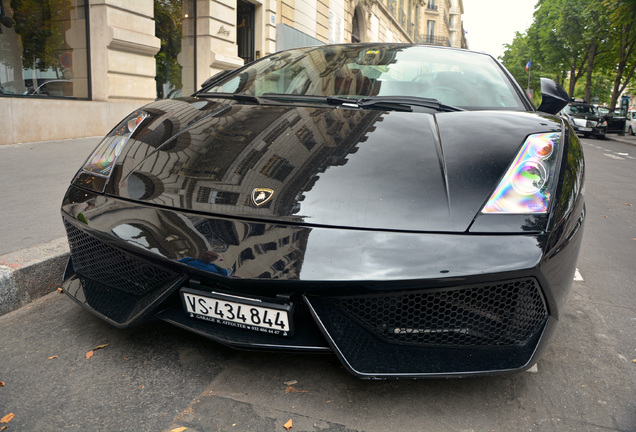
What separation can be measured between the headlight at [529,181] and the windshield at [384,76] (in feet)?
2.02

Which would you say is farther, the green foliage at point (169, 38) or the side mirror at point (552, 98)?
the green foliage at point (169, 38)

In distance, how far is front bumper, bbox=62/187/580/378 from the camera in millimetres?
1530

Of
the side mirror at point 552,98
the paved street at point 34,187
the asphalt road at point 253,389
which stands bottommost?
the asphalt road at point 253,389

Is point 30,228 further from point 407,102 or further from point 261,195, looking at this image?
point 407,102

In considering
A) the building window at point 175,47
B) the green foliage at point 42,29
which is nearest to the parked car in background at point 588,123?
the building window at point 175,47

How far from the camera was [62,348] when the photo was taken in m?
2.01

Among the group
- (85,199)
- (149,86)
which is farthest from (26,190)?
(149,86)

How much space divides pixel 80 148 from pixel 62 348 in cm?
572

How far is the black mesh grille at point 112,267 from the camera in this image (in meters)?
1.76

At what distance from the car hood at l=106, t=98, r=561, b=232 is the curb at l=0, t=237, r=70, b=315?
83 centimetres

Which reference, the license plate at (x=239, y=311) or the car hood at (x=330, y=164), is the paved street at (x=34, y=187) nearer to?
the car hood at (x=330, y=164)

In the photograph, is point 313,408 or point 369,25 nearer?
point 313,408

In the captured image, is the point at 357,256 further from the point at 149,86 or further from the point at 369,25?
the point at 369,25

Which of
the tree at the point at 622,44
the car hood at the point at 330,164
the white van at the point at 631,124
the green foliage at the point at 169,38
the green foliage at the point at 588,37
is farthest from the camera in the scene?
the white van at the point at 631,124
